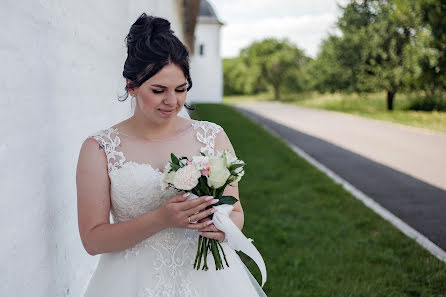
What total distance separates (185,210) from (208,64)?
39687 mm

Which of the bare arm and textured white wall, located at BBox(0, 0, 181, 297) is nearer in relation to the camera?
textured white wall, located at BBox(0, 0, 181, 297)

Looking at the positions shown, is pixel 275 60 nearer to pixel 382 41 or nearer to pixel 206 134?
pixel 382 41

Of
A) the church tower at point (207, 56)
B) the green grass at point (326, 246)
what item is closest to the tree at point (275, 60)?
the church tower at point (207, 56)

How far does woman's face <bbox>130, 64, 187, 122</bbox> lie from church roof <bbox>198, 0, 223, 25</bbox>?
3918 centimetres

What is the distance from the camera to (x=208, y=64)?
4066 cm

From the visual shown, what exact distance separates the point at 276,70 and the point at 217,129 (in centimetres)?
5613

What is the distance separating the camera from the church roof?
39.8 metres

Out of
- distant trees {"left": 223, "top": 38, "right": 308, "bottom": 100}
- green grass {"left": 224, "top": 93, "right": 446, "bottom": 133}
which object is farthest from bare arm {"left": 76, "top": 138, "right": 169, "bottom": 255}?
distant trees {"left": 223, "top": 38, "right": 308, "bottom": 100}

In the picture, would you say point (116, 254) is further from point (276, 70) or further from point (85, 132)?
point (276, 70)

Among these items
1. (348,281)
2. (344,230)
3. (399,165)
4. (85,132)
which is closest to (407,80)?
(399,165)

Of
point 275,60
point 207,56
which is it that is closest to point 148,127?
point 207,56

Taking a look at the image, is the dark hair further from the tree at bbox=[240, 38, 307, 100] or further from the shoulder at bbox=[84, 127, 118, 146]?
the tree at bbox=[240, 38, 307, 100]

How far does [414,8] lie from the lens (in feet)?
72.0

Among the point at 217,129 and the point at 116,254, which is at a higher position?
the point at 217,129
